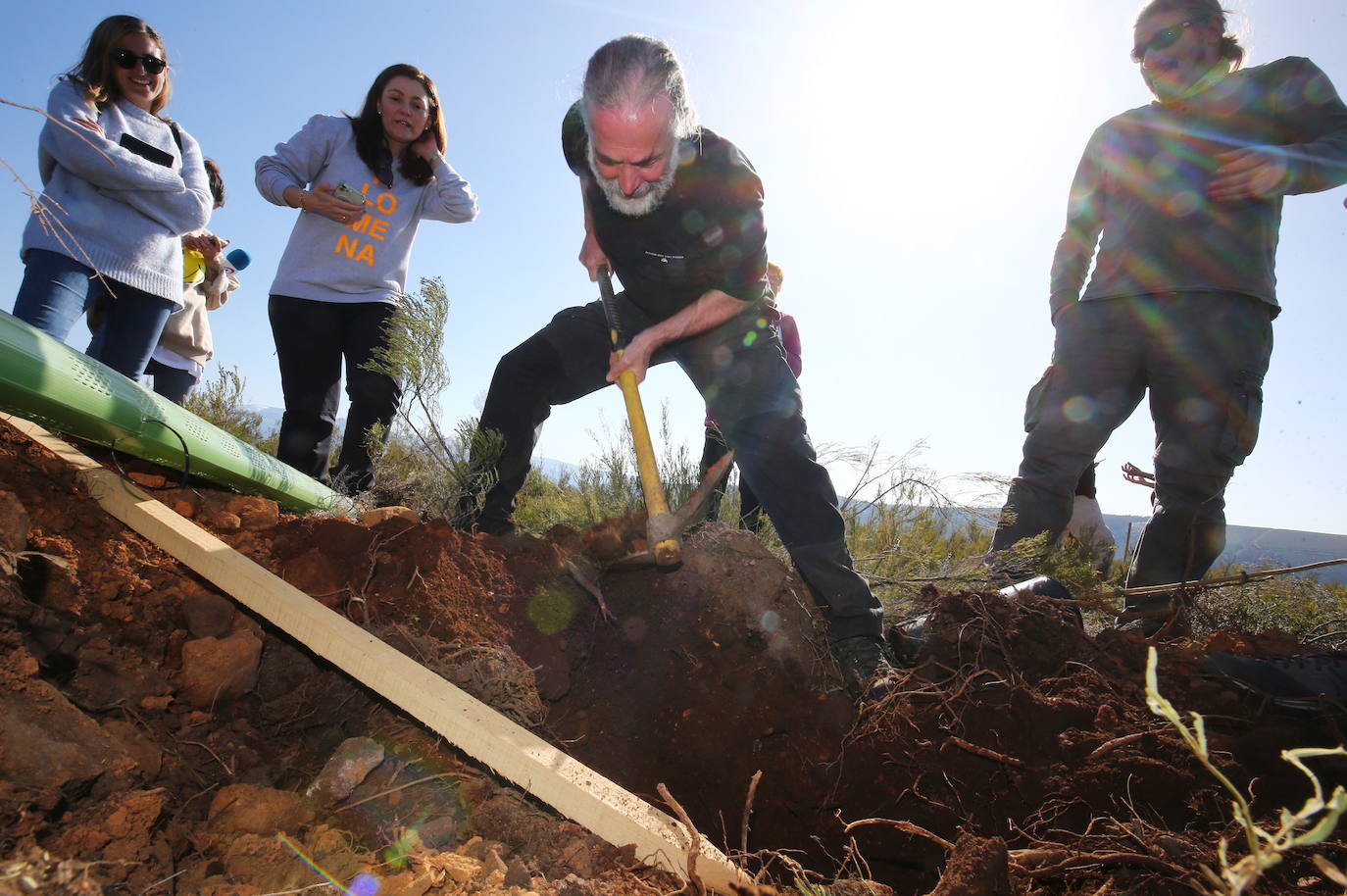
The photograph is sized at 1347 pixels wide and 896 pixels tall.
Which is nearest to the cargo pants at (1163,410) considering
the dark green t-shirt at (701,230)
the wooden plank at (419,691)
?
the dark green t-shirt at (701,230)

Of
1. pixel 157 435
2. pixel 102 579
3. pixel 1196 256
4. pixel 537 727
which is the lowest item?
pixel 537 727

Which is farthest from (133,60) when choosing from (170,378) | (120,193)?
(170,378)

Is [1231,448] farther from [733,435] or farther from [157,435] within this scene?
[157,435]

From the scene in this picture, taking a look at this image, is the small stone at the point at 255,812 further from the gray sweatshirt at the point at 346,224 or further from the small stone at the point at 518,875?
the gray sweatshirt at the point at 346,224

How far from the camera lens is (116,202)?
105 inches

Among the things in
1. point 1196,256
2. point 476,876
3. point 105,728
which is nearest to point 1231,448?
point 1196,256

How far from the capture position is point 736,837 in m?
1.82

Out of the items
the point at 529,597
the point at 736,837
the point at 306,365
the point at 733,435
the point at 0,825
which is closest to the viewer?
the point at 0,825

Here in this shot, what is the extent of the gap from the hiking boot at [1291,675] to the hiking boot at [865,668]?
0.88 meters

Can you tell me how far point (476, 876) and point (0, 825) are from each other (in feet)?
2.38

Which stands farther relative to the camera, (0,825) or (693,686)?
(693,686)

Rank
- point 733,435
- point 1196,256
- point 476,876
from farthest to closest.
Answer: point 1196,256 → point 733,435 → point 476,876

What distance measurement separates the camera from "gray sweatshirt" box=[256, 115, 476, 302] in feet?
9.81

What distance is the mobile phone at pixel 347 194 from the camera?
3.00 metres
